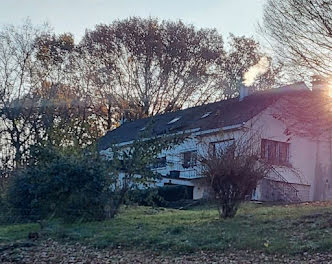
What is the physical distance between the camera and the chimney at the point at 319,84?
49.8ft

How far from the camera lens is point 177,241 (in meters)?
11.2

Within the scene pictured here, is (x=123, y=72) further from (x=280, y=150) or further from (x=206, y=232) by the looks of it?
(x=206, y=232)

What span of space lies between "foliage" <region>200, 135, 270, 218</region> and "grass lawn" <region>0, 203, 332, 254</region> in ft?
1.35

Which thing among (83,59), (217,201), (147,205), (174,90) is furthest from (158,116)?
(217,201)

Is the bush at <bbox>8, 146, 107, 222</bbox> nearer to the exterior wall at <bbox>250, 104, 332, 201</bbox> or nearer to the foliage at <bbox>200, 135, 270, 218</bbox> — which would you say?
the foliage at <bbox>200, 135, 270, 218</bbox>

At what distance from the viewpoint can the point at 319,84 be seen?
608 inches

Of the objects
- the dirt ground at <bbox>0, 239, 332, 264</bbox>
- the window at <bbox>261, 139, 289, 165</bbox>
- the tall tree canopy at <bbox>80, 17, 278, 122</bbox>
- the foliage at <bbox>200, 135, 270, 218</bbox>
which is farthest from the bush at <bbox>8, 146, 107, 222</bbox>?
the tall tree canopy at <bbox>80, 17, 278, 122</bbox>

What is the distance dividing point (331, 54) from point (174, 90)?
23.9 metres

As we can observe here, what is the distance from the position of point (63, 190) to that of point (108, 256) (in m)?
5.16

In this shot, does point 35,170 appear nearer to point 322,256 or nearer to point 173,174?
point 322,256

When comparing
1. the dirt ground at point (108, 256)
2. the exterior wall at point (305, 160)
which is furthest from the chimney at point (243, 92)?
the dirt ground at point (108, 256)

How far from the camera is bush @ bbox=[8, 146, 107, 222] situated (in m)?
15.8

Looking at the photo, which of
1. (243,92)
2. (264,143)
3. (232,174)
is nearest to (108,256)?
(232,174)

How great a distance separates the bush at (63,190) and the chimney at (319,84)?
584 centimetres
